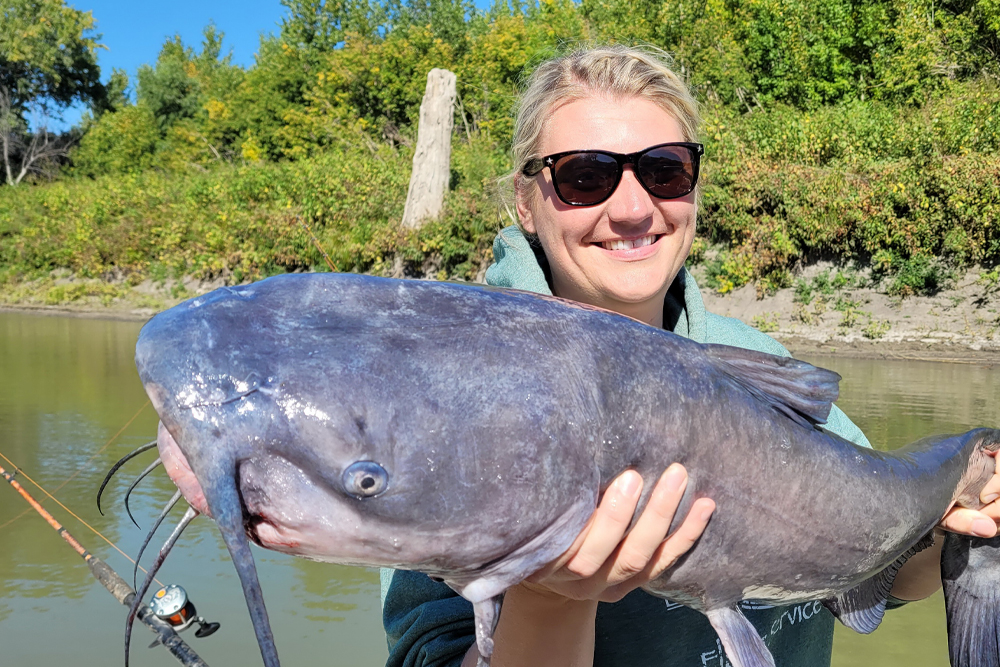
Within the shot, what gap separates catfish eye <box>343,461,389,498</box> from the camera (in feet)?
3.40

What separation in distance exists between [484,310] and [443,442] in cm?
23

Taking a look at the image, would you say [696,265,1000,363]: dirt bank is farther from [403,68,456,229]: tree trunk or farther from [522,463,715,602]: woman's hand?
[522,463,715,602]: woman's hand

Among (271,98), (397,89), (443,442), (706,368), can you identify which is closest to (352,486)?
(443,442)

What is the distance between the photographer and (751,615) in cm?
179

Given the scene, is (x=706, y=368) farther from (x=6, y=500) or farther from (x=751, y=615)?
(x=6, y=500)

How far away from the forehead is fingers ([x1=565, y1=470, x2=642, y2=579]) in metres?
1.00

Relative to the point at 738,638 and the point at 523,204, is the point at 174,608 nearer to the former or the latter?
the point at 523,204

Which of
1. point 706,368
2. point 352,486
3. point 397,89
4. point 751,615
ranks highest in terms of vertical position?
point 397,89

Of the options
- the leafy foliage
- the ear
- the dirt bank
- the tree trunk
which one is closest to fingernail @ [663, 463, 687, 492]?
the ear

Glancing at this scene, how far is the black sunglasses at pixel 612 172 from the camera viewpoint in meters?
1.96

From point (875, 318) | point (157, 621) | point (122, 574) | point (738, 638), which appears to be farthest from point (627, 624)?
point (875, 318)

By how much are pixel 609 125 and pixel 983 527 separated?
119cm

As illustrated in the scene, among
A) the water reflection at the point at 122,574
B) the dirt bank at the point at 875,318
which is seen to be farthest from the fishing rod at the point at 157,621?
the dirt bank at the point at 875,318

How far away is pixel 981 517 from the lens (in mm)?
1737
